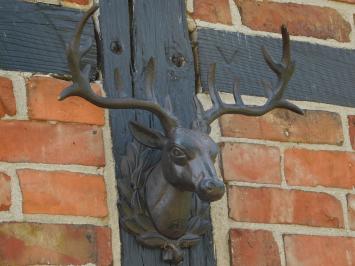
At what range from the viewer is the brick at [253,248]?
221 centimetres

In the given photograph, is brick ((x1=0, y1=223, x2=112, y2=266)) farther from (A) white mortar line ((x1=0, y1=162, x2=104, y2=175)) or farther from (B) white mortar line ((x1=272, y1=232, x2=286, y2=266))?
(B) white mortar line ((x1=272, y1=232, x2=286, y2=266))

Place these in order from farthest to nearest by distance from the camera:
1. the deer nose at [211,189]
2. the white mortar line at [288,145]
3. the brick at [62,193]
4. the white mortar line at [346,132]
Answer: the white mortar line at [346,132] < the white mortar line at [288,145] < the brick at [62,193] < the deer nose at [211,189]

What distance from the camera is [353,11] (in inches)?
100

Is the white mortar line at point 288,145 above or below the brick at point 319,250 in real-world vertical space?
above

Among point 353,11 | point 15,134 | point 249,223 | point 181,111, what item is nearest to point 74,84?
point 15,134

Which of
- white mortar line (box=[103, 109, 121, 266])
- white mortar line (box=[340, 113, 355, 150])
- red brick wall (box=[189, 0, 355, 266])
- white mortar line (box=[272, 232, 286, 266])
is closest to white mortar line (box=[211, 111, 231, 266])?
red brick wall (box=[189, 0, 355, 266])

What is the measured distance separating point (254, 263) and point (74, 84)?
0.53m

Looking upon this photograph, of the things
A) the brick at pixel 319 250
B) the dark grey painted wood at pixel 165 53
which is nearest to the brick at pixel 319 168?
the brick at pixel 319 250

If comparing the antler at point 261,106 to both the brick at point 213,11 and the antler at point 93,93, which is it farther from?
the brick at point 213,11

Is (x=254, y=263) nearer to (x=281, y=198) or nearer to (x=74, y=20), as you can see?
(x=281, y=198)

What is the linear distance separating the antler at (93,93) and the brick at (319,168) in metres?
0.35

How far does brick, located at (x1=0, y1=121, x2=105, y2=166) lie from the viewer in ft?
6.85

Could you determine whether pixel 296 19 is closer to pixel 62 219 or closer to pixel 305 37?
pixel 305 37

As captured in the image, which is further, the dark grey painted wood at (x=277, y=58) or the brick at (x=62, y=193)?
the dark grey painted wood at (x=277, y=58)
